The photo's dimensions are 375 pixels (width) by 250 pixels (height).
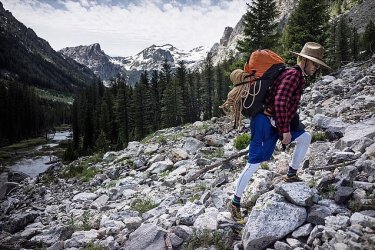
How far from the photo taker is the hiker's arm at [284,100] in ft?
15.7

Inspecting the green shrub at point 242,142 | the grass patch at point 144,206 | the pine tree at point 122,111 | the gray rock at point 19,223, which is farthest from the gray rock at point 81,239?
the pine tree at point 122,111

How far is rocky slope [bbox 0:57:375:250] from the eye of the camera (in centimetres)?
461

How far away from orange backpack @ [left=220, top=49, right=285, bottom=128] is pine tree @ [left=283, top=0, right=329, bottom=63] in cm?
2232

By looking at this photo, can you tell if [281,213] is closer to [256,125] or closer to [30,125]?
[256,125]

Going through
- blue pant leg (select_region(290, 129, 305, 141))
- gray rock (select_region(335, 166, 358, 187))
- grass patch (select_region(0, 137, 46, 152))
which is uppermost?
blue pant leg (select_region(290, 129, 305, 141))

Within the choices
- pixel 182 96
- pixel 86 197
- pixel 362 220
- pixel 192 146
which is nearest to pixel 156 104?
pixel 182 96

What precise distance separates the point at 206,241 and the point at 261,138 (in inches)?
72.6

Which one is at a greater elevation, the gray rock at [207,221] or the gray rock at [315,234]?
the gray rock at [315,234]

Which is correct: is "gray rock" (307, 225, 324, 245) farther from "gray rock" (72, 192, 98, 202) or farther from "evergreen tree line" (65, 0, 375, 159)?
"evergreen tree line" (65, 0, 375, 159)

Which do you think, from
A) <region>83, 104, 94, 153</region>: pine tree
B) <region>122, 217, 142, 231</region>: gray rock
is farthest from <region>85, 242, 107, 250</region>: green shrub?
<region>83, 104, 94, 153</region>: pine tree

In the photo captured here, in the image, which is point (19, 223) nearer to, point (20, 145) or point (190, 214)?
point (190, 214)

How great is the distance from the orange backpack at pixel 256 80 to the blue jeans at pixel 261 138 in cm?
15

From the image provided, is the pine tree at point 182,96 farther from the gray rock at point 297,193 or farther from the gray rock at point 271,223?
the gray rock at point 271,223

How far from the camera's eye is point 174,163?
13570 millimetres
